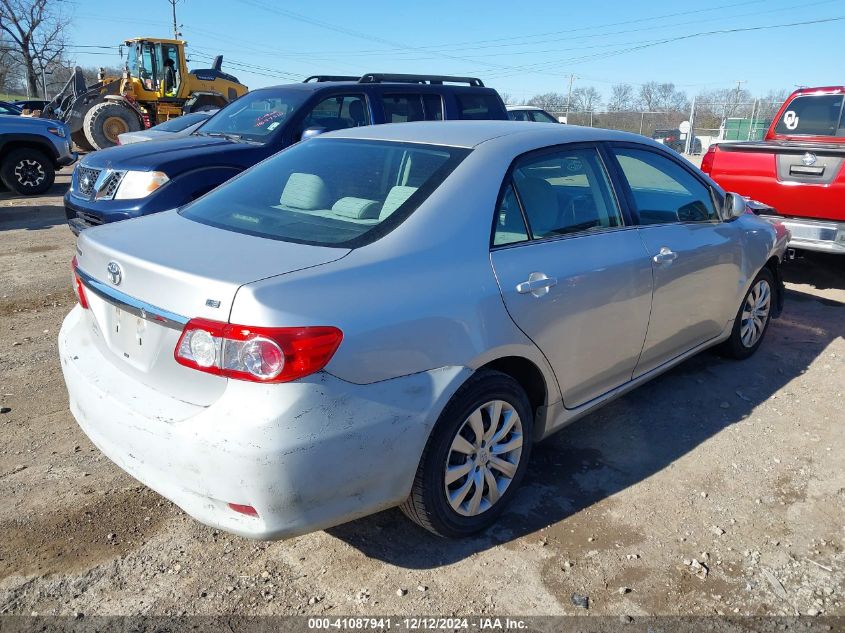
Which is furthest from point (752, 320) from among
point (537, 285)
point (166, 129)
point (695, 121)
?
point (695, 121)

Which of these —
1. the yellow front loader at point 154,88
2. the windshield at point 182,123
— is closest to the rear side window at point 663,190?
the windshield at point 182,123

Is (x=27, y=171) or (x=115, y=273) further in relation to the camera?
(x=27, y=171)

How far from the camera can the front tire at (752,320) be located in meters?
4.80

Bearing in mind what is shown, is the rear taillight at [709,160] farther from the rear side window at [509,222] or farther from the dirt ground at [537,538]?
the rear side window at [509,222]

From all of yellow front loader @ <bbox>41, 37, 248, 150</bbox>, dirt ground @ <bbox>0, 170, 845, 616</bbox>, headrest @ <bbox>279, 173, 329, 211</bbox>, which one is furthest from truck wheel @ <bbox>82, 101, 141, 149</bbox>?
headrest @ <bbox>279, 173, 329, 211</bbox>

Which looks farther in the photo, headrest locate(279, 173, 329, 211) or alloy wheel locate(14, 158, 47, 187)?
alloy wheel locate(14, 158, 47, 187)

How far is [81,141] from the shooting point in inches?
758

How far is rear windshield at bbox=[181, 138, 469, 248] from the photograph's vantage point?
274 centimetres

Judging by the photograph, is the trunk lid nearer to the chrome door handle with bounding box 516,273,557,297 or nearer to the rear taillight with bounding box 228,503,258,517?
the rear taillight with bounding box 228,503,258,517

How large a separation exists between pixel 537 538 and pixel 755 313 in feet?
9.72

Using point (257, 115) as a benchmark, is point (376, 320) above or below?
below

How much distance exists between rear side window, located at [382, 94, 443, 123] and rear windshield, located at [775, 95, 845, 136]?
4.61m

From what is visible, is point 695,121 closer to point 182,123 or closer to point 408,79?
point 182,123

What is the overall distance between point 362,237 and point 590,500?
1683 millimetres
